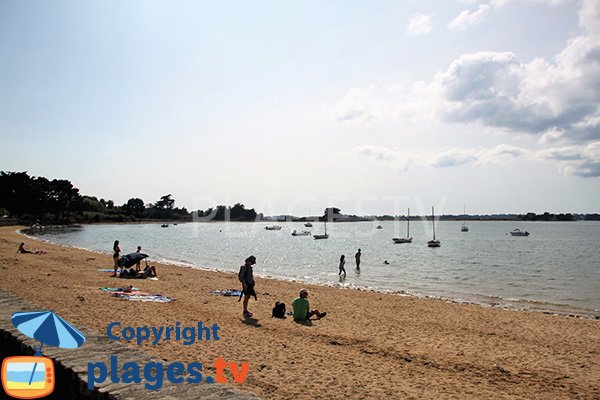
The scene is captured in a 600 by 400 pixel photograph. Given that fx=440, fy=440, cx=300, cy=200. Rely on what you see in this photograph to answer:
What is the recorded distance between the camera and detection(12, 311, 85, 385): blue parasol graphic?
502 cm

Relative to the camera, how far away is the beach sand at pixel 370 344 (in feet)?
26.6

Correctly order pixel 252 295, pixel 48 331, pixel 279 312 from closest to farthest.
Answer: pixel 48 331 → pixel 252 295 → pixel 279 312

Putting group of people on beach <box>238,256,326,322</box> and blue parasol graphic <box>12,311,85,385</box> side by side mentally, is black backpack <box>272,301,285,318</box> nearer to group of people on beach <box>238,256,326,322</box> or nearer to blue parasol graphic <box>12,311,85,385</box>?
group of people on beach <box>238,256,326,322</box>

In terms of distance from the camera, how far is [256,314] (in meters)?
14.7

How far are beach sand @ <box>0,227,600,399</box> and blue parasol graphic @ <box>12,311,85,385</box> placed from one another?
3.19 metres

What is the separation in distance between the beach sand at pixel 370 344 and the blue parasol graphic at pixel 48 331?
10.5 feet

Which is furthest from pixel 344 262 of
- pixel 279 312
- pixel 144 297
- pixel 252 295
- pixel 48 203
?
pixel 48 203

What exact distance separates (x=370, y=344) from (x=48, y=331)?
7.98m

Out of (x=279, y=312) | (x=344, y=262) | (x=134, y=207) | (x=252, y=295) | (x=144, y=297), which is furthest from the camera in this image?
(x=134, y=207)

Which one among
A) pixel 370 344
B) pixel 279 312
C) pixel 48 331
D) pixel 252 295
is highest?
pixel 48 331

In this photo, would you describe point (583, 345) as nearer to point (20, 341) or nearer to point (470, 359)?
point (470, 359)

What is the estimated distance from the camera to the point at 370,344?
441 inches

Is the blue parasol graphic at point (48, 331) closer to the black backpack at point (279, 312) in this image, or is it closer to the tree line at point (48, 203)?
the black backpack at point (279, 312)

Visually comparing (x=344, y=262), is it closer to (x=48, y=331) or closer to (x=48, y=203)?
(x=48, y=331)
